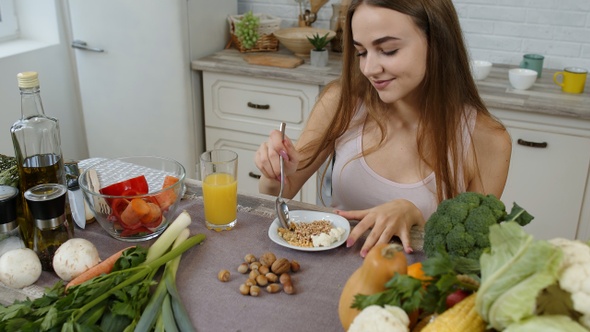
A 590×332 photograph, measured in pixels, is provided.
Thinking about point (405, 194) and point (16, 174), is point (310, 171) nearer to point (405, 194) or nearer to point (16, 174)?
point (405, 194)

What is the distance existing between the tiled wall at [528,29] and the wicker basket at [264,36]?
0.88 m

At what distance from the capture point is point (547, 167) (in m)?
2.36

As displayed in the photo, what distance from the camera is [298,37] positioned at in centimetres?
279

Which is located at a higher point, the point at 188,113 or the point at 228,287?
the point at 228,287

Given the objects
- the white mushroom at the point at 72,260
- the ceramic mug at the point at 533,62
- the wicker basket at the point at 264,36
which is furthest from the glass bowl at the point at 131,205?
the ceramic mug at the point at 533,62

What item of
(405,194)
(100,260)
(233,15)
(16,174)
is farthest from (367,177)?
(233,15)

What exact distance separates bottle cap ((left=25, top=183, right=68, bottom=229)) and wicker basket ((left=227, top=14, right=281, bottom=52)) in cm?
188

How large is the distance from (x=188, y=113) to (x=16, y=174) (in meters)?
1.64

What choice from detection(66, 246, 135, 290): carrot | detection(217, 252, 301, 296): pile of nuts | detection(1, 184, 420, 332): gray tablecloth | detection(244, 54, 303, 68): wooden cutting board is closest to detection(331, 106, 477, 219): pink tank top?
detection(1, 184, 420, 332): gray tablecloth

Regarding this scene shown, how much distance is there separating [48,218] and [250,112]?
5.64ft

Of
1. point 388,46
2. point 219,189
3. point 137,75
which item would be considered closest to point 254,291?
point 219,189

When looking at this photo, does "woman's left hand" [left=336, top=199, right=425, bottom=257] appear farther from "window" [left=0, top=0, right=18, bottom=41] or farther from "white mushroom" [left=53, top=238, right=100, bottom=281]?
"window" [left=0, top=0, right=18, bottom=41]

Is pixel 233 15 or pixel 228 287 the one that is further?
pixel 233 15

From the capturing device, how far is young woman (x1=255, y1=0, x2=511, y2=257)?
1381 mm
